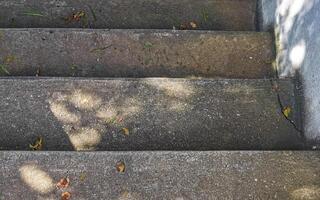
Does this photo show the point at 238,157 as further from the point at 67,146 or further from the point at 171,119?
the point at 67,146

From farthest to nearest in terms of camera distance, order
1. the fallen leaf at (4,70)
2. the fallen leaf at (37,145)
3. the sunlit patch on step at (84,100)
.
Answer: the fallen leaf at (4,70)
the sunlit patch on step at (84,100)
the fallen leaf at (37,145)

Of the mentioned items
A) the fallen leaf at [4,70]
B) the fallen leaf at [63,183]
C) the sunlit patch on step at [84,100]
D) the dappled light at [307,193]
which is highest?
the sunlit patch on step at [84,100]

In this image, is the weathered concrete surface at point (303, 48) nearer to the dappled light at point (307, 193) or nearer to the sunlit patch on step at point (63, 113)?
the dappled light at point (307, 193)

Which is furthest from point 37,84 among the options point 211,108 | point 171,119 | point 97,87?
point 211,108

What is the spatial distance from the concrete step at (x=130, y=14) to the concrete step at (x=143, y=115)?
100cm

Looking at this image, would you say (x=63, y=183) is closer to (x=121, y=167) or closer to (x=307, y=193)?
(x=121, y=167)

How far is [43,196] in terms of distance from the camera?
8.29 ft

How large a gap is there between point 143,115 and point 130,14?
1.30 metres

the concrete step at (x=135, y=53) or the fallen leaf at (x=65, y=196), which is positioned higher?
the concrete step at (x=135, y=53)

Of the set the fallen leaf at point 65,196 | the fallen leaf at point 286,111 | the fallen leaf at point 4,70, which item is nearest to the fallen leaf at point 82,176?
the fallen leaf at point 65,196

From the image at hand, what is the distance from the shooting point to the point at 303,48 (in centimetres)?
312

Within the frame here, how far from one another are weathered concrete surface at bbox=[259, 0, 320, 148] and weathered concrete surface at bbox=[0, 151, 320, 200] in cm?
37

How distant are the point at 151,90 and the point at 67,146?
66 cm

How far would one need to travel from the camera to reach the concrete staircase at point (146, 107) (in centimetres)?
260
